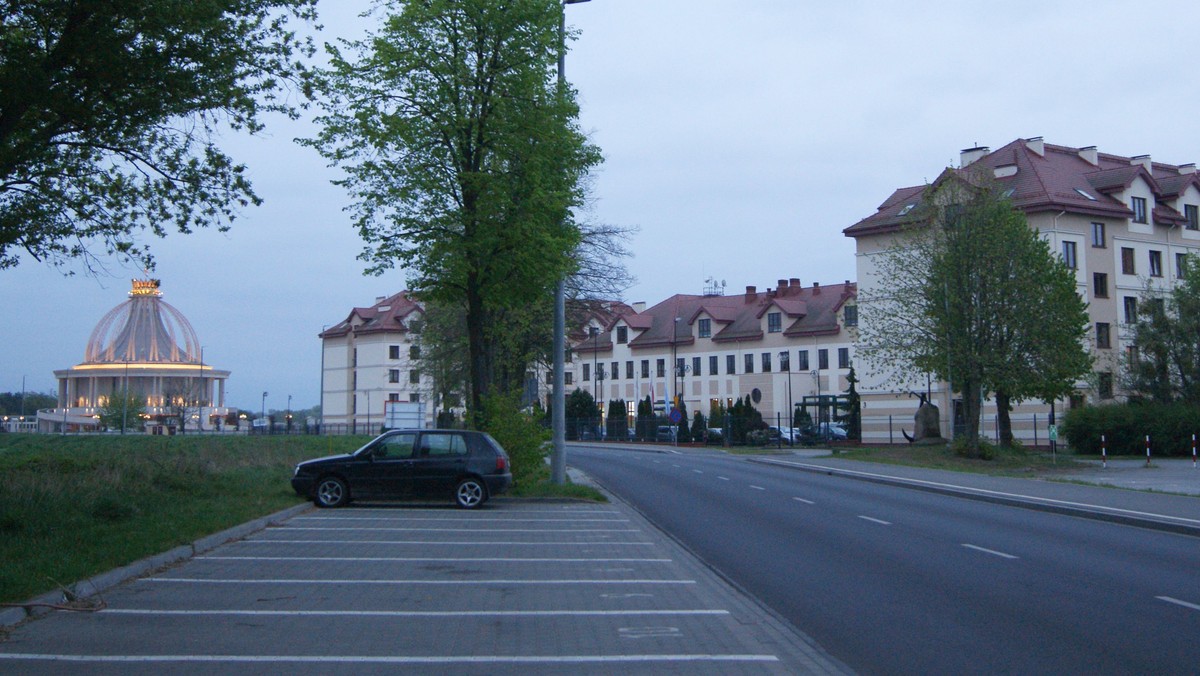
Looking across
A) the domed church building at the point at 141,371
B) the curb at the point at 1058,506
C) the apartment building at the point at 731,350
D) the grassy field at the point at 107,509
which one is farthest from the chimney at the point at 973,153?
the domed church building at the point at 141,371

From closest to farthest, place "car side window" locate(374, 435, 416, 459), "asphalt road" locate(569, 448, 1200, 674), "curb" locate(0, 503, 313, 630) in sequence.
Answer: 1. "asphalt road" locate(569, 448, 1200, 674)
2. "curb" locate(0, 503, 313, 630)
3. "car side window" locate(374, 435, 416, 459)

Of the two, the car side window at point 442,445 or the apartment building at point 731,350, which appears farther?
the apartment building at point 731,350

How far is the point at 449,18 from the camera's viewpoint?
72.5ft

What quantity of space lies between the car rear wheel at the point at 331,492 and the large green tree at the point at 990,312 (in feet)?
94.5

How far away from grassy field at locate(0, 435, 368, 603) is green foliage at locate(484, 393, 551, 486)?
4328 mm

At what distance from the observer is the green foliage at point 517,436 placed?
23.0m

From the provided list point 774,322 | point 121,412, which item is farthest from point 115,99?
point 121,412

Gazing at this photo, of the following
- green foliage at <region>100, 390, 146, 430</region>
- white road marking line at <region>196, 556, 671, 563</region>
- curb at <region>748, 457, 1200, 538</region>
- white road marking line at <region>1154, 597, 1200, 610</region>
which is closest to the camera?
white road marking line at <region>1154, 597, 1200, 610</region>

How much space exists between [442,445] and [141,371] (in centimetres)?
8618

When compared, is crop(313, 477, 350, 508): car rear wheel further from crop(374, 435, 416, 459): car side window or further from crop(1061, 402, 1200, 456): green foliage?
crop(1061, 402, 1200, 456): green foliage

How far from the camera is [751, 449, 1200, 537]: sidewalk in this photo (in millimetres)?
19814

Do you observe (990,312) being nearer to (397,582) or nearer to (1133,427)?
(1133,427)

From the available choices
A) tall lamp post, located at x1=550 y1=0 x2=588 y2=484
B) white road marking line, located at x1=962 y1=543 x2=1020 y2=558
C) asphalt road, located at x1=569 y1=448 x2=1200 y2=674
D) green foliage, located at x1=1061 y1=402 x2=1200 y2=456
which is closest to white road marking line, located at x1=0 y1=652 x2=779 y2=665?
asphalt road, located at x1=569 y1=448 x2=1200 y2=674

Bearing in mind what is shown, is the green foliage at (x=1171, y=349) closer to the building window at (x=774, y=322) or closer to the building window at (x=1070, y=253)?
the building window at (x=1070, y=253)
